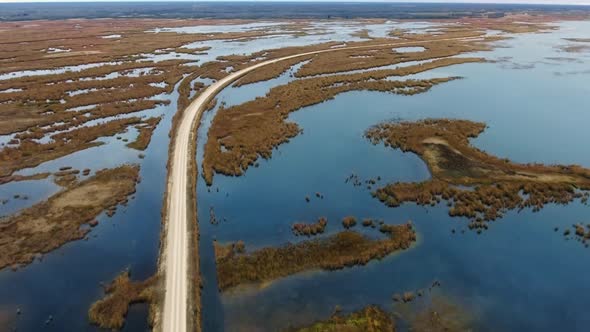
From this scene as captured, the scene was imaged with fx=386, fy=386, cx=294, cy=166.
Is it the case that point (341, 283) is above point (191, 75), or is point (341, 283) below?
below

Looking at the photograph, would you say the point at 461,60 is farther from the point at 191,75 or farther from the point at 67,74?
the point at 67,74

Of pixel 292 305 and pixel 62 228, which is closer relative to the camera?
pixel 292 305

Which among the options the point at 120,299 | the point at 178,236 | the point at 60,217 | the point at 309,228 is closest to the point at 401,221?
the point at 309,228

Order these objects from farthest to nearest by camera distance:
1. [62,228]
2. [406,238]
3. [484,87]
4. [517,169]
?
[484,87] < [517,169] < [62,228] < [406,238]

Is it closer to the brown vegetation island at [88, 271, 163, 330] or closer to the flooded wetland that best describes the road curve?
the flooded wetland

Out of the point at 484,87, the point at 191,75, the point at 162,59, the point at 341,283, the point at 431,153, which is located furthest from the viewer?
the point at 162,59

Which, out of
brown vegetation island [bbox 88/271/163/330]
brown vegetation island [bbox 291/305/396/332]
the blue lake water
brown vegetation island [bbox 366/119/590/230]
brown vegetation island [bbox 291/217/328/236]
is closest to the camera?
brown vegetation island [bbox 291/305/396/332]

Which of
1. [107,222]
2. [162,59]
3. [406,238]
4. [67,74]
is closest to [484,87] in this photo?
[406,238]

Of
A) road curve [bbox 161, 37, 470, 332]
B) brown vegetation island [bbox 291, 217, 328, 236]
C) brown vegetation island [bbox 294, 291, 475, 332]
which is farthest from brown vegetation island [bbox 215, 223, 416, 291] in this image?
brown vegetation island [bbox 294, 291, 475, 332]
